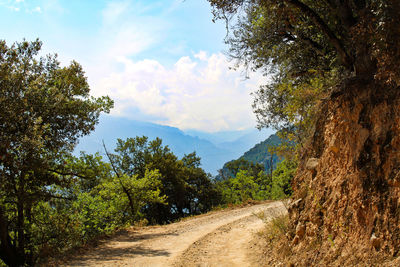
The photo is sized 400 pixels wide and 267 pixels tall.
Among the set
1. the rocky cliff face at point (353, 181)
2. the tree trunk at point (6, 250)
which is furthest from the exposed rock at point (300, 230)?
the tree trunk at point (6, 250)

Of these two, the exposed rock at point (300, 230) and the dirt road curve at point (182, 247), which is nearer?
the exposed rock at point (300, 230)

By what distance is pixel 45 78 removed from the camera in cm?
1309

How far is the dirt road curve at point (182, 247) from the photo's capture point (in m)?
8.99

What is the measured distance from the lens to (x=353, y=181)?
5684 mm

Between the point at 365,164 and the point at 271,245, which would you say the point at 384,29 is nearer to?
the point at 365,164

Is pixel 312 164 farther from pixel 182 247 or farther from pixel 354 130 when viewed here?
pixel 182 247

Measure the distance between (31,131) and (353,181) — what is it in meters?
10.1

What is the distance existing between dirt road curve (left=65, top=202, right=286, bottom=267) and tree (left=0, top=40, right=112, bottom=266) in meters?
3.63

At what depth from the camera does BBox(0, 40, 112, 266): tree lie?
10289mm

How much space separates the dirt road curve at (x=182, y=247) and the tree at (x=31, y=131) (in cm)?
363

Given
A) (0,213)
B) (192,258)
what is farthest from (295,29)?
(0,213)

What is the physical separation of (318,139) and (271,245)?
349 cm

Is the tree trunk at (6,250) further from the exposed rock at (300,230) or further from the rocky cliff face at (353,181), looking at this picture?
the rocky cliff face at (353,181)

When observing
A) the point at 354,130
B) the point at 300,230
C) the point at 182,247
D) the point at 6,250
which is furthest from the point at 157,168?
the point at 354,130
